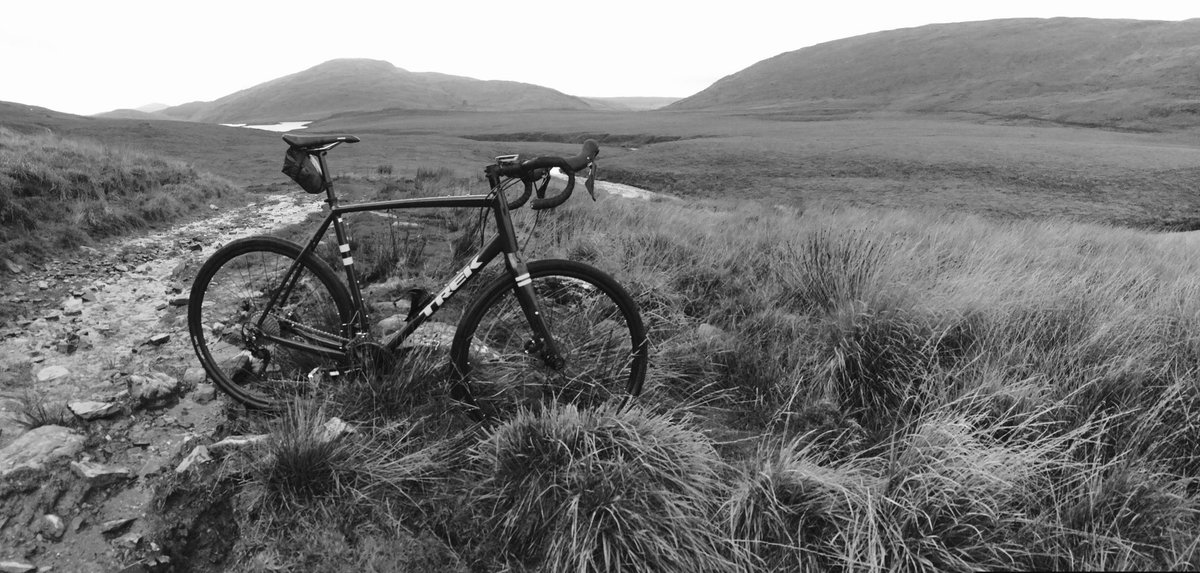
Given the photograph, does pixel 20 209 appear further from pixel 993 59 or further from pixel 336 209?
pixel 993 59

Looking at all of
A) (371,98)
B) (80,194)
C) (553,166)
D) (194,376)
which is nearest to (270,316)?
(194,376)

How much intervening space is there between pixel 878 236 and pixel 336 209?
5.32m

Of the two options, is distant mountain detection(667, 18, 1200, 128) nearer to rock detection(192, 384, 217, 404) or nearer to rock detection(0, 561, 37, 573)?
rock detection(192, 384, 217, 404)

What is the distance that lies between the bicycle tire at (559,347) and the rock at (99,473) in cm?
157

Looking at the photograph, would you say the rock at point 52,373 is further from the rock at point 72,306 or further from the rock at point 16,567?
the rock at point 16,567

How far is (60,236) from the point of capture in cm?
594

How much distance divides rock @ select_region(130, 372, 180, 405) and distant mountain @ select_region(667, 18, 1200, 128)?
4783cm

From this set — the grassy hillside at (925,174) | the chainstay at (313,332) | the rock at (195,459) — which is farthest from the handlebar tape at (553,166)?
the grassy hillside at (925,174)

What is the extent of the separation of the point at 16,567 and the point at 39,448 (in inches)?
30.7

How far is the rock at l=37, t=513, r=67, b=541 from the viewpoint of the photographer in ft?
7.64

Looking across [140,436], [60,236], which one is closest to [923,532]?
[140,436]

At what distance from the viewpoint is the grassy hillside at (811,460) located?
2.30m

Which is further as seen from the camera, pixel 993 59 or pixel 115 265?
pixel 993 59

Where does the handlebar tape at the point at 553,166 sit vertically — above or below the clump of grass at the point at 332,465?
above
